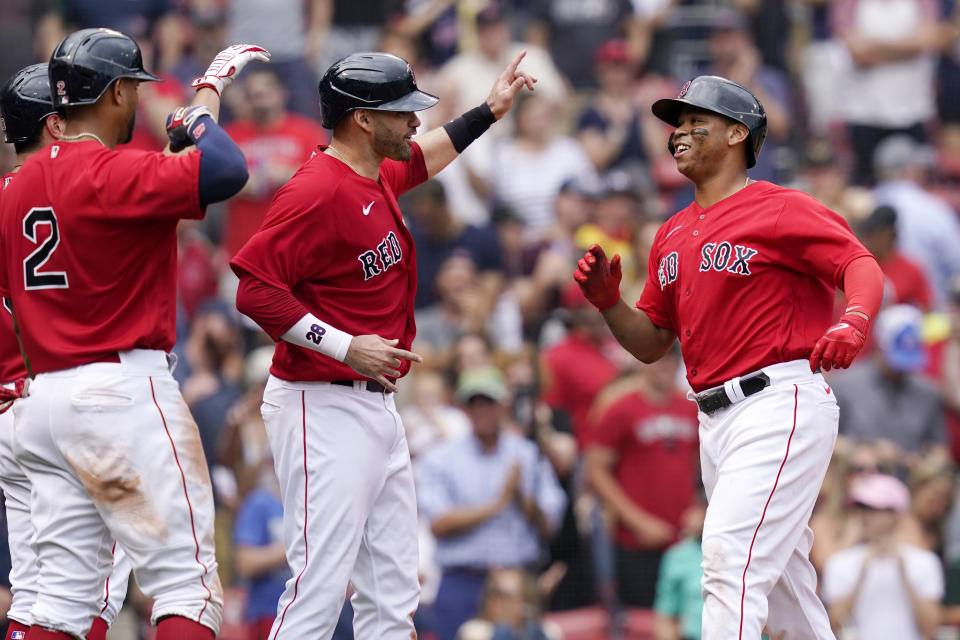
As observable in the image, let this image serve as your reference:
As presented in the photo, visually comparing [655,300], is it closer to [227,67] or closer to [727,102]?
[727,102]

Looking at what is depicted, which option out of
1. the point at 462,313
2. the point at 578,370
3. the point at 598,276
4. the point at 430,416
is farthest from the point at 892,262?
the point at 598,276

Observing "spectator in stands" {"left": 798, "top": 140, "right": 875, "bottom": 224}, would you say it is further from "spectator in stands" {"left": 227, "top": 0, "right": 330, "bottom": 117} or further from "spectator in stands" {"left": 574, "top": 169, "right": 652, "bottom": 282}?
"spectator in stands" {"left": 227, "top": 0, "right": 330, "bottom": 117}

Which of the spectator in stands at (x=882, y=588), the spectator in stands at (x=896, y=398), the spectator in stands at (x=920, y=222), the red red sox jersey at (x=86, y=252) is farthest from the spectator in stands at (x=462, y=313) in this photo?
the red red sox jersey at (x=86, y=252)

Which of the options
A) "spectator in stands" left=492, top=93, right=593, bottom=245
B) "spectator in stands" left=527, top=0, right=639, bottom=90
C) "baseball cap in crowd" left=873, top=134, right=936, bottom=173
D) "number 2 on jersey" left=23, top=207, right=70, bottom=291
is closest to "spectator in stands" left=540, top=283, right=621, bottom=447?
"spectator in stands" left=492, top=93, right=593, bottom=245

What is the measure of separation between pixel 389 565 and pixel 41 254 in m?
1.70

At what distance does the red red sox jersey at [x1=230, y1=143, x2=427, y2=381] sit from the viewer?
538cm

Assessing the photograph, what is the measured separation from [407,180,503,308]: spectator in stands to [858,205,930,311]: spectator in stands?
104 inches

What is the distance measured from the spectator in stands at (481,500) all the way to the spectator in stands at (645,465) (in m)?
0.41

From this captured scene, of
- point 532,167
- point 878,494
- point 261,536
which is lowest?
point 261,536

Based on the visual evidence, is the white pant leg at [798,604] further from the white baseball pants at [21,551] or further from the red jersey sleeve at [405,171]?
the white baseball pants at [21,551]

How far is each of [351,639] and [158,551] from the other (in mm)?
3769

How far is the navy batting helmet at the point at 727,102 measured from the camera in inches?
222

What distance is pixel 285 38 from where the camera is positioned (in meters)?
12.1

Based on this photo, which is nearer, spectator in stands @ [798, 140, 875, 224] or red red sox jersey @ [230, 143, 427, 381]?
red red sox jersey @ [230, 143, 427, 381]
